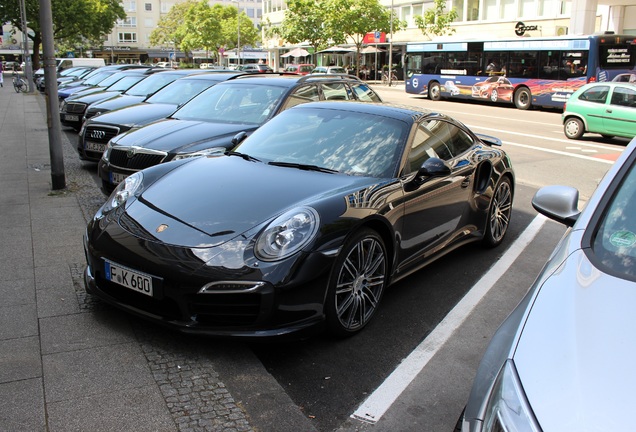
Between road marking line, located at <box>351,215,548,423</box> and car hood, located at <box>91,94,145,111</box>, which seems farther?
car hood, located at <box>91,94,145,111</box>

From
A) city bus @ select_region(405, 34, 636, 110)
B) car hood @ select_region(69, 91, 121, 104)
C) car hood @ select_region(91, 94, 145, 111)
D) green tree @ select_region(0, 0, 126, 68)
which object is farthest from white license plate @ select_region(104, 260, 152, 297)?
green tree @ select_region(0, 0, 126, 68)

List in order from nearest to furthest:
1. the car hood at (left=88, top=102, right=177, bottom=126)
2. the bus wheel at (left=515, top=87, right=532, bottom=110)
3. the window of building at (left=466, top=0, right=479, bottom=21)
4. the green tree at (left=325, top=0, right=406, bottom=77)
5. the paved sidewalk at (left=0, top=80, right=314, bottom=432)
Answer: the paved sidewalk at (left=0, top=80, right=314, bottom=432)
the car hood at (left=88, top=102, right=177, bottom=126)
the bus wheel at (left=515, top=87, right=532, bottom=110)
the window of building at (left=466, top=0, right=479, bottom=21)
the green tree at (left=325, top=0, right=406, bottom=77)

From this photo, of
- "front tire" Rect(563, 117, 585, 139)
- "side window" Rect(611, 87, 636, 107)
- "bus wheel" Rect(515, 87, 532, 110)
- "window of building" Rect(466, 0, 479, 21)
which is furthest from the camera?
"window of building" Rect(466, 0, 479, 21)

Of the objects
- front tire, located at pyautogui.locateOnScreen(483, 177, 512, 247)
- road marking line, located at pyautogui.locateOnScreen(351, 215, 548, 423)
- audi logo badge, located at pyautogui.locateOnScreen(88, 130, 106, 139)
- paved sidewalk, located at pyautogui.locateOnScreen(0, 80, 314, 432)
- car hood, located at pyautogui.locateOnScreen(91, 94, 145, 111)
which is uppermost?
car hood, located at pyautogui.locateOnScreen(91, 94, 145, 111)

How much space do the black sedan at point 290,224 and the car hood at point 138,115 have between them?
4.04 meters

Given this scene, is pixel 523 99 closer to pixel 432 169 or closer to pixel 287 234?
pixel 432 169

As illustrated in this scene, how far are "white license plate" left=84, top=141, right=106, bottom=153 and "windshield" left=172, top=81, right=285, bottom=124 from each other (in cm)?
153

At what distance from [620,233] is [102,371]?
8.75 ft

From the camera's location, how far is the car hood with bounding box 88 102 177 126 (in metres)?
8.77

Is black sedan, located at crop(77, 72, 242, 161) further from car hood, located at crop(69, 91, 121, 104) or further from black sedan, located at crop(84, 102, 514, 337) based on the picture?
black sedan, located at crop(84, 102, 514, 337)

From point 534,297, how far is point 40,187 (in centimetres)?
723

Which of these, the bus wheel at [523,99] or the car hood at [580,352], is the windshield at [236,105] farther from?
the bus wheel at [523,99]

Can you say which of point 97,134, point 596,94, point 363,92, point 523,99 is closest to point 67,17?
point 523,99

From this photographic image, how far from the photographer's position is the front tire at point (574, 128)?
15868 millimetres
